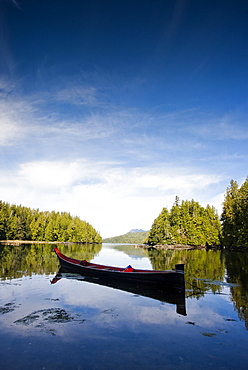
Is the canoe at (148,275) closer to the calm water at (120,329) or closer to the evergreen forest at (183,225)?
the calm water at (120,329)

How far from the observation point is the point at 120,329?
10.0 m

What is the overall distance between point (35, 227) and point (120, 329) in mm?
117811

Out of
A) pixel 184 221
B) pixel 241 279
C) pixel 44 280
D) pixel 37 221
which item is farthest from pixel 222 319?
pixel 37 221

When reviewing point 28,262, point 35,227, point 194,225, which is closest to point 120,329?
point 28,262

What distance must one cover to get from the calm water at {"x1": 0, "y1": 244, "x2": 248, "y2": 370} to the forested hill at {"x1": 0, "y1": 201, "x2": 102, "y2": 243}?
95538 millimetres

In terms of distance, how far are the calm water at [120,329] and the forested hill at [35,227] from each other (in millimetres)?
95538

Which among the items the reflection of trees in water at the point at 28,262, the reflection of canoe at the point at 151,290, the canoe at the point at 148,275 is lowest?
the reflection of trees in water at the point at 28,262

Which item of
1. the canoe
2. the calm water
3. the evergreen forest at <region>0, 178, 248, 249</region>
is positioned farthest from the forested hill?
the calm water

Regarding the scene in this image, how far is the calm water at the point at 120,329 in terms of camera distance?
7414mm

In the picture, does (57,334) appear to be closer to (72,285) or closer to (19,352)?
(19,352)

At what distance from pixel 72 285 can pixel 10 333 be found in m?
9.93

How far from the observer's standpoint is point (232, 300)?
47.0ft

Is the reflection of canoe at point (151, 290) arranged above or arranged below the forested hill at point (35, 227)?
below

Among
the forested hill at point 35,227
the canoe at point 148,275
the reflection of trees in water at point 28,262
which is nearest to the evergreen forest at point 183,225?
the forested hill at point 35,227
